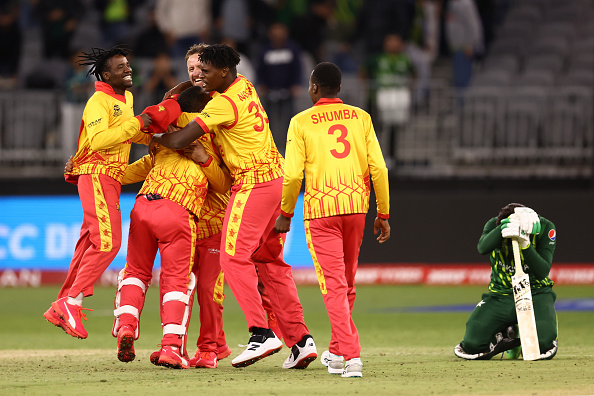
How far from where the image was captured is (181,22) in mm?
17562

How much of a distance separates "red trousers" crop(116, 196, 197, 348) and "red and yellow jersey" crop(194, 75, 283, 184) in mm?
554

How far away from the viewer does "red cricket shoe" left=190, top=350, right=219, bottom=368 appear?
758 cm

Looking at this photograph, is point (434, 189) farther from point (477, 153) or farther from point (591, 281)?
point (591, 281)

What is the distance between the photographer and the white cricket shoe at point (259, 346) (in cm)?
716

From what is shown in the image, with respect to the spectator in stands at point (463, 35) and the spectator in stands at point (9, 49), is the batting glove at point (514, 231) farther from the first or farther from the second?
the spectator in stands at point (9, 49)

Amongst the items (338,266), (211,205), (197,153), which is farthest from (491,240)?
(197,153)

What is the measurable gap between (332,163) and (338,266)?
74 cm

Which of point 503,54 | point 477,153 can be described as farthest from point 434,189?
point 503,54

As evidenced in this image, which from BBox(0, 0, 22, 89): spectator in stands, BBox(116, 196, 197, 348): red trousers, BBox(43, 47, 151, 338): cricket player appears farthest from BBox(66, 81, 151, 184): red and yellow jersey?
BBox(0, 0, 22, 89): spectator in stands

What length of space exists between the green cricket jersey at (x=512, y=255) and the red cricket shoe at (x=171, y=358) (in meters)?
2.59

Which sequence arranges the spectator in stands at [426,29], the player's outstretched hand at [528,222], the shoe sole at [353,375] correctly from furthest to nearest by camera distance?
1. the spectator in stands at [426,29]
2. the player's outstretched hand at [528,222]
3. the shoe sole at [353,375]

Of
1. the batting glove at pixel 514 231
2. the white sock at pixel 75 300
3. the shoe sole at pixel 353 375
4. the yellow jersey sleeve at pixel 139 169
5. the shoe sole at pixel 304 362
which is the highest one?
the yellow jersey sleeve at pixel 139 169

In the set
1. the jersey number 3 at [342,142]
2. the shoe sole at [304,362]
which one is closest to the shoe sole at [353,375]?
the shoe sole at [304,362]

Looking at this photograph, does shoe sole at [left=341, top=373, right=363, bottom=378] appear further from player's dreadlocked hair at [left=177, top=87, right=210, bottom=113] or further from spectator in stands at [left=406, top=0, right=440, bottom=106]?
spectator in stands at [left=406, top=0, right=440, bottom=106]
